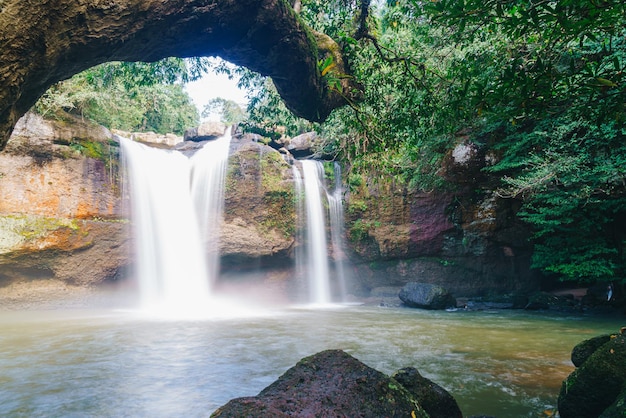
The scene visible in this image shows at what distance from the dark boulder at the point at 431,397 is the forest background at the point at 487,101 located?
87.1 inches

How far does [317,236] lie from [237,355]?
1021 centimetres

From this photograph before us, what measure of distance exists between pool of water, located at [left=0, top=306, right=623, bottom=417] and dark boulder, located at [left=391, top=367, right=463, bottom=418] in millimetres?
1059

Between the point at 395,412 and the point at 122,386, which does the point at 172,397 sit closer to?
the point at 122,386

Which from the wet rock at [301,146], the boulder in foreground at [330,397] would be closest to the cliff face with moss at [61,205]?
the wet rock at [301,146]

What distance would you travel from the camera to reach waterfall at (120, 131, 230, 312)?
50.2 feet

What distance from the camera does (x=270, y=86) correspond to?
7617 millimetres

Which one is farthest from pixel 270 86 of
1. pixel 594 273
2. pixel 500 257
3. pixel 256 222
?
pixel 500 257

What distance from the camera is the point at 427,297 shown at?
14.0 metres

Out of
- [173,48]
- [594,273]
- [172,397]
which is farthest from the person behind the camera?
[594,273]

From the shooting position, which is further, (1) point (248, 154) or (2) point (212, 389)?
(1) point (248, 154)

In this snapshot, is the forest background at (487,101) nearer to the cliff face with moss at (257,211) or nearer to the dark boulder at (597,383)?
the dark boulder at (597,383)

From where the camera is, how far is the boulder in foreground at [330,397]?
2334 mm

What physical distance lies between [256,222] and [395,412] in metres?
14.3

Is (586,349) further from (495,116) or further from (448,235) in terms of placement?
(448,235)
